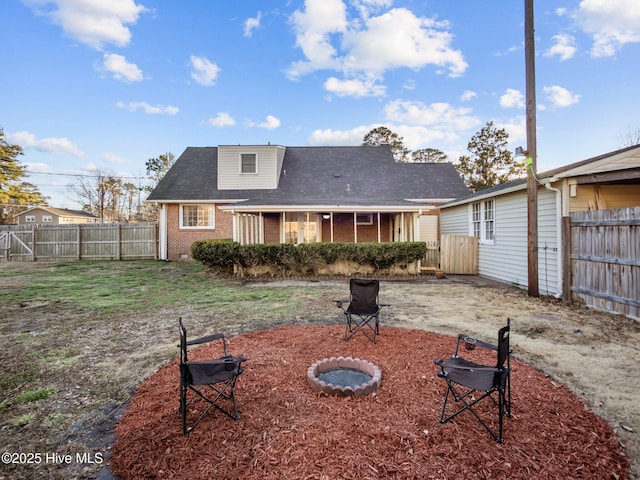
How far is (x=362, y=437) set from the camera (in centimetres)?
224

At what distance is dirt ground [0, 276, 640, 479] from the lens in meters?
A: 2.43

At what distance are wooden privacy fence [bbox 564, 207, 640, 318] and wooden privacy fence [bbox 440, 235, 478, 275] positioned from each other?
4.84m

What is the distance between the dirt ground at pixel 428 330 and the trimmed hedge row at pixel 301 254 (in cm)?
256

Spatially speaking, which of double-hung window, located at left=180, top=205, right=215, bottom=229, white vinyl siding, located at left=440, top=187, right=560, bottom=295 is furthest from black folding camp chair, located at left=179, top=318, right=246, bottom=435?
double-hung window, located at left=180, top=205, right=215, bottom=229

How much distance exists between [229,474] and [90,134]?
25.2 meters

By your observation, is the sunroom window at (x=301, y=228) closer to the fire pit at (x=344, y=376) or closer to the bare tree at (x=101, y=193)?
the fire pit at (x=344, y=376)

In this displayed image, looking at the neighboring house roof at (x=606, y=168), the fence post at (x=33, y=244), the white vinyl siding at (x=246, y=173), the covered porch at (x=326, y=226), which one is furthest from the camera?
the white vinyl siding at (x=246, y=173)

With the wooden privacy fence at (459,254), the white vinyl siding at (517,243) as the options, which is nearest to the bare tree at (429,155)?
the white vinyl siding at (517,243)

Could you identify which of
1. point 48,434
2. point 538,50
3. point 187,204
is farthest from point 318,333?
point 187,204

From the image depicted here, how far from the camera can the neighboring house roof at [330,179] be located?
1577 cm

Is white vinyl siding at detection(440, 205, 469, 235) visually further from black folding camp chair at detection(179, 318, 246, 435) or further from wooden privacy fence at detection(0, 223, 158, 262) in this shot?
wooden privacy fence at detection(0, 223, 158, 262)

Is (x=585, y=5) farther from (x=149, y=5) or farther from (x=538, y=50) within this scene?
(x=149, y=5)

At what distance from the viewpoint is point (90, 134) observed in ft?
66.3

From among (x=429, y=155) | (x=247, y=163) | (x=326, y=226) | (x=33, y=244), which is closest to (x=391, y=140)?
(x=429, y=155)
